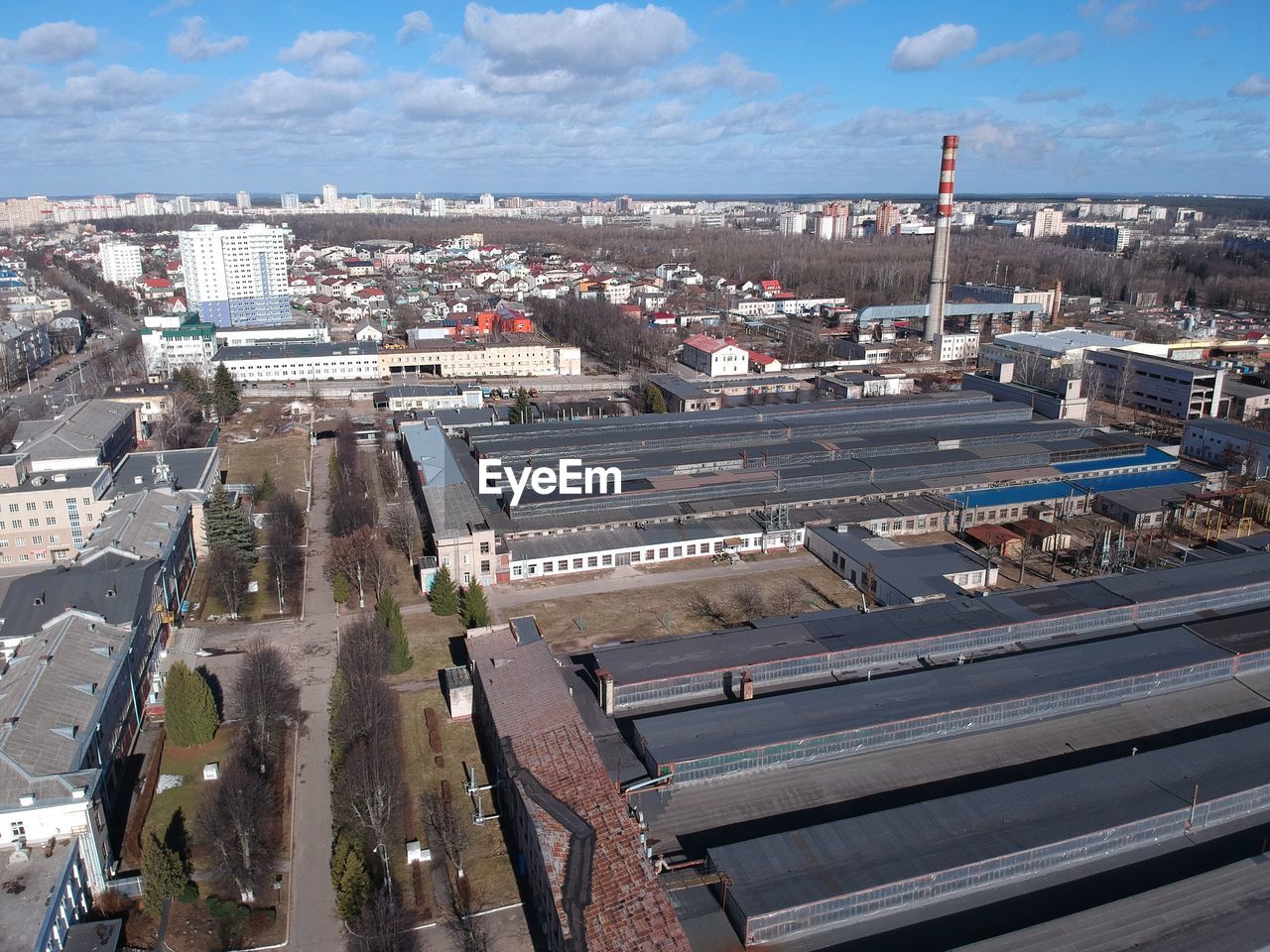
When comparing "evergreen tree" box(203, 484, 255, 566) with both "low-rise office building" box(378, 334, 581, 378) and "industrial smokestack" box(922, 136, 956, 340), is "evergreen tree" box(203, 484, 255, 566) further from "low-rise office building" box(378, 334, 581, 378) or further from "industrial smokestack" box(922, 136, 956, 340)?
"industrial smokestack" box(922, 136, 956, 340)

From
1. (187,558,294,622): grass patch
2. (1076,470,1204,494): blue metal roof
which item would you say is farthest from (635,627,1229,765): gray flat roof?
(1076,470,1204,494): blue metal roof

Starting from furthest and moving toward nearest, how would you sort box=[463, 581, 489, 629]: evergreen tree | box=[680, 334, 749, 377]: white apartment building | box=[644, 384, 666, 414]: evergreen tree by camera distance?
box=[680, 334, 749, 377]: white apartment building < box=[644, 384, 666, 414]: evergreen tree < box=[463, 581, 489, 629]: evergreen tree

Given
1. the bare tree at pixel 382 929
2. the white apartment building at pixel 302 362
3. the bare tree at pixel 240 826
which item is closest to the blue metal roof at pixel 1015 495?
the bare tree at pixel 382 929

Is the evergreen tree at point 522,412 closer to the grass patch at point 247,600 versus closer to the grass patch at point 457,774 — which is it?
the grass patch at point 247,600

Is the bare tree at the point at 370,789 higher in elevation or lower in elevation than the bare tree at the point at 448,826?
higher

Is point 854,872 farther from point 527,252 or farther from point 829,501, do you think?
point 527,252

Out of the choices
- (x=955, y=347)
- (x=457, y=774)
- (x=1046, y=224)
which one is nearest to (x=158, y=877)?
(x=457, y=774)
